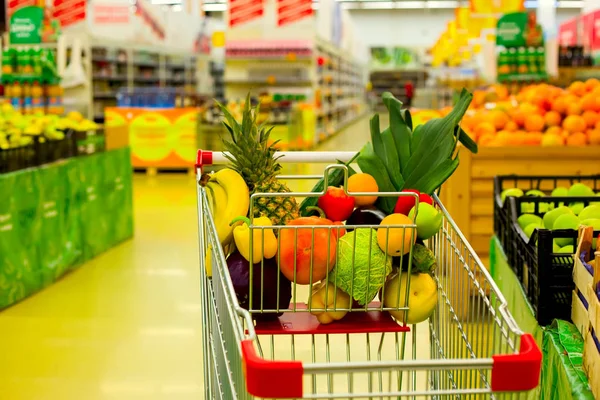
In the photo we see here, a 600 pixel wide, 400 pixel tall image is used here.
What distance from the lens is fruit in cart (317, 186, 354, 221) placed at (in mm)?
1706

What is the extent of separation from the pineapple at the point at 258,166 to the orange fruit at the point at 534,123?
3.15 m

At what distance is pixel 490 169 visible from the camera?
433 centimetres

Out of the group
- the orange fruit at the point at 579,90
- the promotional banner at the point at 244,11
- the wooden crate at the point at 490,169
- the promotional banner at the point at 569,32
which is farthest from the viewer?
the promotional banner at the point at 569,32

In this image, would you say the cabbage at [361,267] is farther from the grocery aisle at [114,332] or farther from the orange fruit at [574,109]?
the orange fruit at [574,109]

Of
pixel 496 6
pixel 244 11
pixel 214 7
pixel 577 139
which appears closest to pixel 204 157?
pixel 577 139

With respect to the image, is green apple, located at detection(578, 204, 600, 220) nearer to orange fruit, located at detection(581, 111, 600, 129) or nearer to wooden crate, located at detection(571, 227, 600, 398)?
wooden crate, located at detection(571, 227, 600, 398)

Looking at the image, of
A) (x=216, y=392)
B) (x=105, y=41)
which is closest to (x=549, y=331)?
(x=216, y=392)

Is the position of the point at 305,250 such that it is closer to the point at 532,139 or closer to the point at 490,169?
the point at 490,169

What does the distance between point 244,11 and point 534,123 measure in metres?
10.1

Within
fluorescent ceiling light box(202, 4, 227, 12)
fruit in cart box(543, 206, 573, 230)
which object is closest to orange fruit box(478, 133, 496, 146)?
fruit in cart box(543, 206, 573, 230)

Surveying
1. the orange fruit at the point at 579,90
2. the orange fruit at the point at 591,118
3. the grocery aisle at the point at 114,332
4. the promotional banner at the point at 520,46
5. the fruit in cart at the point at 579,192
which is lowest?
the grocery aisle at the point at 114,332

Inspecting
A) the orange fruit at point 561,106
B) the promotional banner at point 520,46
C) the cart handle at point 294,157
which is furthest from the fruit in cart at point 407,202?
the promotional banner at point 520,46

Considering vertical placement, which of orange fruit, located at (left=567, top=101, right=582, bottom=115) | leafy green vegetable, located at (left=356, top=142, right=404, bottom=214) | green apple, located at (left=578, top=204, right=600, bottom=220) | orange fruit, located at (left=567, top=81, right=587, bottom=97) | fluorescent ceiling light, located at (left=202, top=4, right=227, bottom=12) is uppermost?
fluorescent ceiling light, located at (left=202, top=4, right=227, bottom=12)

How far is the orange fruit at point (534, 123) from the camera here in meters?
4.59
